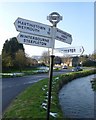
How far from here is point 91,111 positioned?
16.5 meters

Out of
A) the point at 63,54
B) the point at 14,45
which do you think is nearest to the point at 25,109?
the point at 63,54

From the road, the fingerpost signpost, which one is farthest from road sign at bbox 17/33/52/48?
the road

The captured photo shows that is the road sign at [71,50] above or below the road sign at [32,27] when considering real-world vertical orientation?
below

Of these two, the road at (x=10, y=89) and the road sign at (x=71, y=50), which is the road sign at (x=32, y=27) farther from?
the road at (x=10, y=89)

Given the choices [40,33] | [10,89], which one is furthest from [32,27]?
[10,89]

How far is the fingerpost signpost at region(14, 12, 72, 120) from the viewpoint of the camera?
20.4ft

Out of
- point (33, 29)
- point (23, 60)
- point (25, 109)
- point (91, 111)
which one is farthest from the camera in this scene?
point (23, 60)

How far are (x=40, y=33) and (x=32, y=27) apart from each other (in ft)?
0.69

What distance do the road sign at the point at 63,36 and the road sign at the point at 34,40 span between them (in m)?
0.25

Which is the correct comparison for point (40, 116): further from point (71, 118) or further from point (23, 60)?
point (23, 60)

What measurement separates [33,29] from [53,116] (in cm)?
585

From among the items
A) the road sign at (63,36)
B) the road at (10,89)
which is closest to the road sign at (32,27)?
the road sign at (63,36)

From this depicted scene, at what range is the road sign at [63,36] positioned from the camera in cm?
659

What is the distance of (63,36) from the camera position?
6691 millimetres
